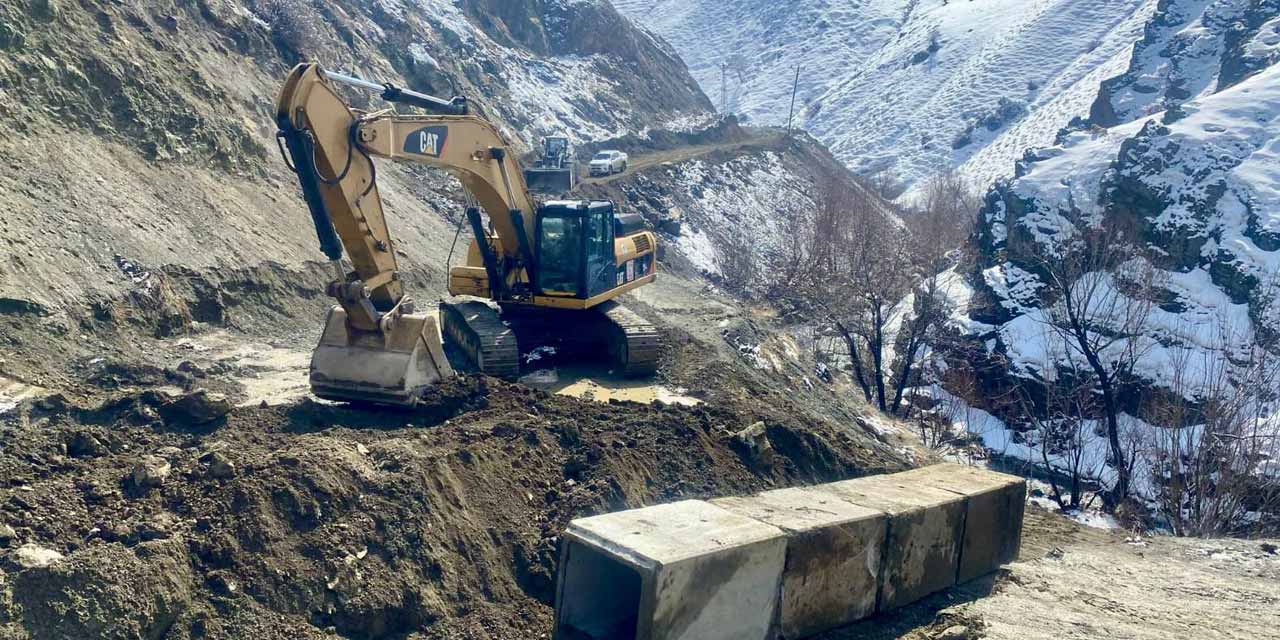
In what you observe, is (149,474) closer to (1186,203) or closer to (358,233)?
(358,233)

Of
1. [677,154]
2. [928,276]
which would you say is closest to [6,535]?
[928,276]

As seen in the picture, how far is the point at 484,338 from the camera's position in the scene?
38.2 ft

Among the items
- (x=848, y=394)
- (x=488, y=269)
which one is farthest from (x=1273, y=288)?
(x=488, y=269)

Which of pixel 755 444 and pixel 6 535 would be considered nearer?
pixel 6 535

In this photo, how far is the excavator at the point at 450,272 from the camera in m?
8.77

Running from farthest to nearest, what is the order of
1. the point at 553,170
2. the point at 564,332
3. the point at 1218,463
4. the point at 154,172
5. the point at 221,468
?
the point at 553,170
the point at 154,172
the point at 1218,463
the point at 564,332
the point at 221,468

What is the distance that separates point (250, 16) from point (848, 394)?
16.9 m

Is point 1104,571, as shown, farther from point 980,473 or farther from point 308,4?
point 308,4

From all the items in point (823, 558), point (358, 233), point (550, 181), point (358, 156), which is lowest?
point (823, 558)

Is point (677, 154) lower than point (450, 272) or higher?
higher

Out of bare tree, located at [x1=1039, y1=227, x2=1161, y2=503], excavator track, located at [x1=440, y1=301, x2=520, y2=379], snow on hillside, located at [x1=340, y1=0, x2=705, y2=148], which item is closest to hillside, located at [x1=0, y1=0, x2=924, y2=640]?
excavator track, located at [x1=440, y1=301, x2=520, y2=379]

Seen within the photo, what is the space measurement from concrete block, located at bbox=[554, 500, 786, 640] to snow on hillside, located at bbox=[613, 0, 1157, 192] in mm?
53150

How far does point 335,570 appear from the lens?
6.09 m

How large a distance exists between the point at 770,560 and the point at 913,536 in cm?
170
